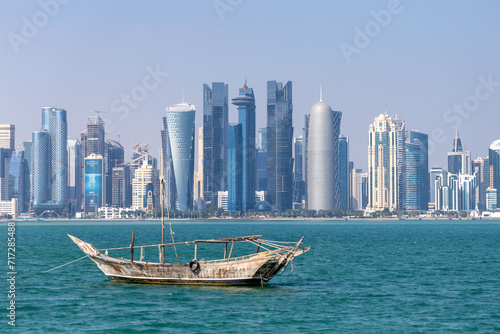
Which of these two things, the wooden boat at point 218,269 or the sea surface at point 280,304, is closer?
the sea surface at point 280,304

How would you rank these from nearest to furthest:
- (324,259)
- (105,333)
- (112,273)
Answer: (105,333), (112,273), (324,259)

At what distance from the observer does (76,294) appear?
63812 mm

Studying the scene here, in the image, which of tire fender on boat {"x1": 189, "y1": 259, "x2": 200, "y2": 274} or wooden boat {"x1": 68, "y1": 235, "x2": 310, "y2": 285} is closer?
wooden boat {"x1": 68, "y1": 235, "x2": 310, "y2": 285}

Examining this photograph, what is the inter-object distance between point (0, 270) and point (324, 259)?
4373 cm

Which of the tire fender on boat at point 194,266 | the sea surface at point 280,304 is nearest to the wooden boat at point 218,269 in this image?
the tire fender on boat at point 194,266

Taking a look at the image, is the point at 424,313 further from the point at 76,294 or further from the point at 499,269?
the point at 499,269

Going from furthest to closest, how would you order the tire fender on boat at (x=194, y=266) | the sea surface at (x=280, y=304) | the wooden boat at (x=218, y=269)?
the tire fender on boat at (x=194, y=266), the wooden boat at (x=218, y=269), the sea surface at (x=280, y=304)

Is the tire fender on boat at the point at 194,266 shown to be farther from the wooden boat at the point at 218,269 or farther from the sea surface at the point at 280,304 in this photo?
the sea surface at the point at 280,304

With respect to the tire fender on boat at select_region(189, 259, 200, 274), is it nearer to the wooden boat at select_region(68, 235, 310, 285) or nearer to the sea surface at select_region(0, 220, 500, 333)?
the wooden boat at select_region(68, 235, 310, 285)

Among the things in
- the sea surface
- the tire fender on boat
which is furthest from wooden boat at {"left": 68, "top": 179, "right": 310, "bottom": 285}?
the sea surface

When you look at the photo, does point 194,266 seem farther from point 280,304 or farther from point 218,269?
point 280,304

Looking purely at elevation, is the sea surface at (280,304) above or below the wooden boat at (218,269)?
below

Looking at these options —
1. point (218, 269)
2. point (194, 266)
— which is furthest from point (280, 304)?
point (194, 266)

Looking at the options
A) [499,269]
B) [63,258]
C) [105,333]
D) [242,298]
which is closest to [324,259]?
[499,269]
